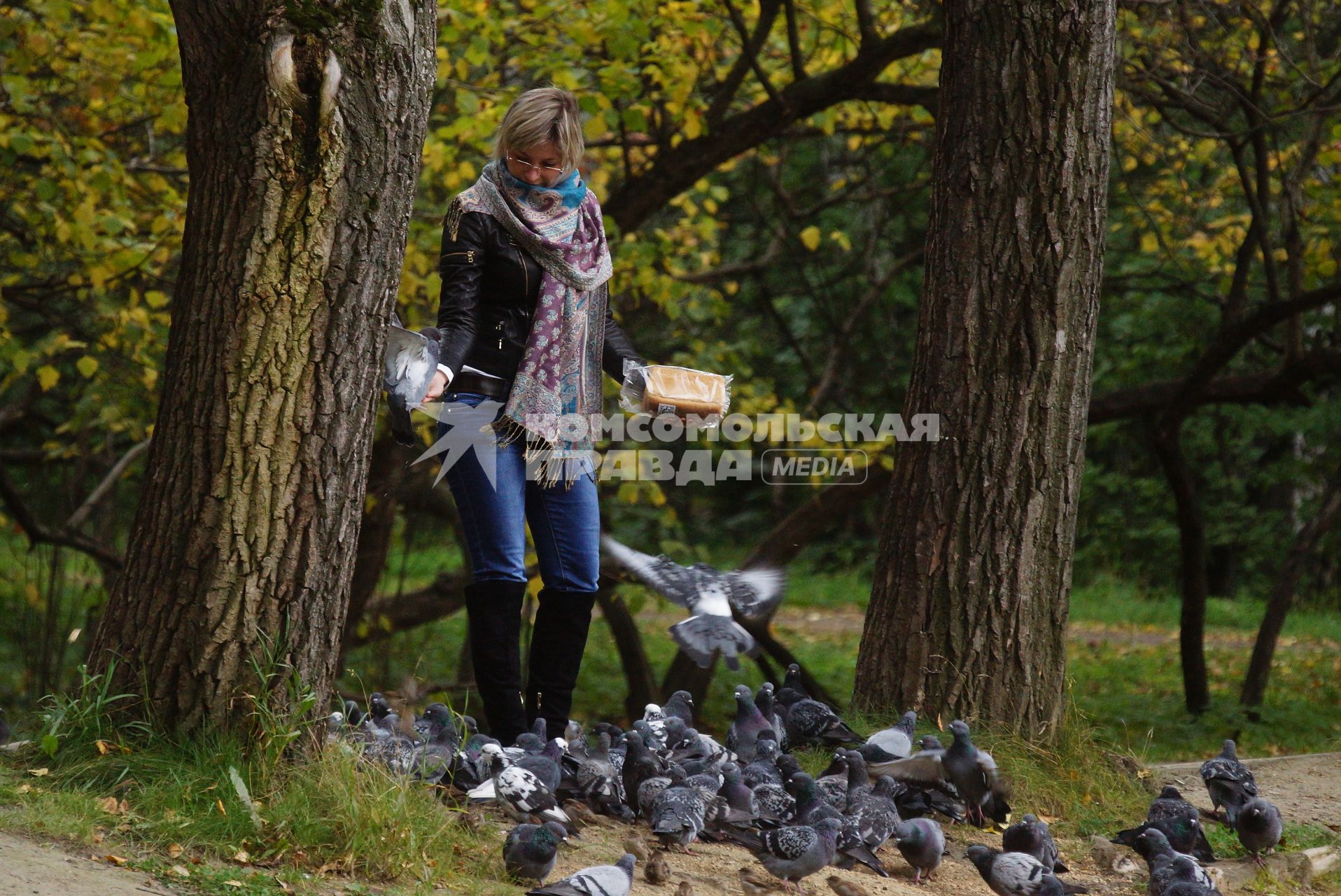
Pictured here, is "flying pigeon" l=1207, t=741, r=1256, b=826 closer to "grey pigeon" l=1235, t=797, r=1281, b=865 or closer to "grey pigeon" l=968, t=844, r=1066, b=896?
"grey pigeon" l=1235, t=797, r=1281, b=865

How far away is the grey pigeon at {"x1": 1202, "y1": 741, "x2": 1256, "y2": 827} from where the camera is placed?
4.66m

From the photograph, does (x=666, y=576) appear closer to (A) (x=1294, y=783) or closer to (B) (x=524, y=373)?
(B) (x=524, y=373)

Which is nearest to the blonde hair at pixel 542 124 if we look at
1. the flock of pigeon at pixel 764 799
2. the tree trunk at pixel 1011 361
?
the tree trunk at pixel 1011 361

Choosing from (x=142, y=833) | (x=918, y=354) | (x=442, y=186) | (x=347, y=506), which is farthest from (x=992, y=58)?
(x=442, y=186)

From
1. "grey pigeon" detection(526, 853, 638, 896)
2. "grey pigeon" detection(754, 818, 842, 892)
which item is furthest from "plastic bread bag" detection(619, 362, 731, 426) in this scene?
"grey pigeon" detection(526, 853, 638, 896)

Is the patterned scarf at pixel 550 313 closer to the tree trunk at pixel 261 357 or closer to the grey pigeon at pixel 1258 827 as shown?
the tree trunk at pixel 261 357

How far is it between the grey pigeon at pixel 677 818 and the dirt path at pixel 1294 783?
2.26 m

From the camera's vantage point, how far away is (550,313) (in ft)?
13.8

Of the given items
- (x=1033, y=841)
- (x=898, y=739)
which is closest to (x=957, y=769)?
(x=898, y=739)

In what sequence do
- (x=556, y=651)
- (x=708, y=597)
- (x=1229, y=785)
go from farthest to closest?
1. (x=708, y=597)
2. (x=1229, y=785)
3. (x=556, y=651)

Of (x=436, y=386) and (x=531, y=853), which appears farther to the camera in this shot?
(x=436, y=386)

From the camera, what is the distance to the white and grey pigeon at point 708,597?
15.2ft

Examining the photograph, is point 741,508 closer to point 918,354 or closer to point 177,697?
point 918,354

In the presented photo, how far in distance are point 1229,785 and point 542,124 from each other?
11.2 feet
